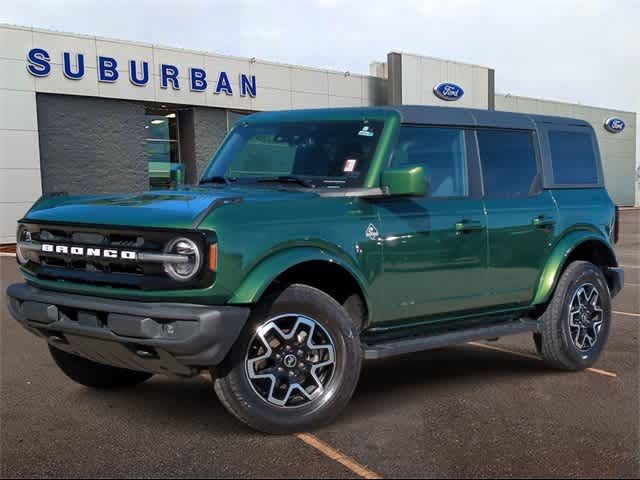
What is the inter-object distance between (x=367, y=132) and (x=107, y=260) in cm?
192

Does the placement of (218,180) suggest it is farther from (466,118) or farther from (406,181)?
(466,118)

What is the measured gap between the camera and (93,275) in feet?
14.0

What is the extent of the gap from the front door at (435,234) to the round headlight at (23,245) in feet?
7.19

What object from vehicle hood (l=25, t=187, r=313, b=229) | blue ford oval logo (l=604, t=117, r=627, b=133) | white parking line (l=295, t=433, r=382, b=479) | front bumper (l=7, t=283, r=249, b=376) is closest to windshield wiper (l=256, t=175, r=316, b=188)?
vehicle hood (l=25, t=187, r=313, b=229)

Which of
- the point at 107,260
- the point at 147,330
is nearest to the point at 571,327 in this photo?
the point at 147,330

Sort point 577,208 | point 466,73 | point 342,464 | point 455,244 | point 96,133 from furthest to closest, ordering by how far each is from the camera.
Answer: point 466,73 < point 96,133 < point 577,208 < point 455,244 < point 342,464

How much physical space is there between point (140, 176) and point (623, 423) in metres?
20.8

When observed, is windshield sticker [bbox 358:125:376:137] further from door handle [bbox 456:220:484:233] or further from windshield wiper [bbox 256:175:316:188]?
door handle [bbox 456:220:484:233]

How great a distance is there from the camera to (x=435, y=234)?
503cm

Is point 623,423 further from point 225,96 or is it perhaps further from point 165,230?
point 225,96

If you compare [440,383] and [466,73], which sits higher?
[466,73]

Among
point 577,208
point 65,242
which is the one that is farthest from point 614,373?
point 65,242

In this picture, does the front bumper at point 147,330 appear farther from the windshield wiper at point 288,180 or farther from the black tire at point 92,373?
the windshield wiper at point 288,180

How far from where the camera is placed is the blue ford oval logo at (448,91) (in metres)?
31.7
